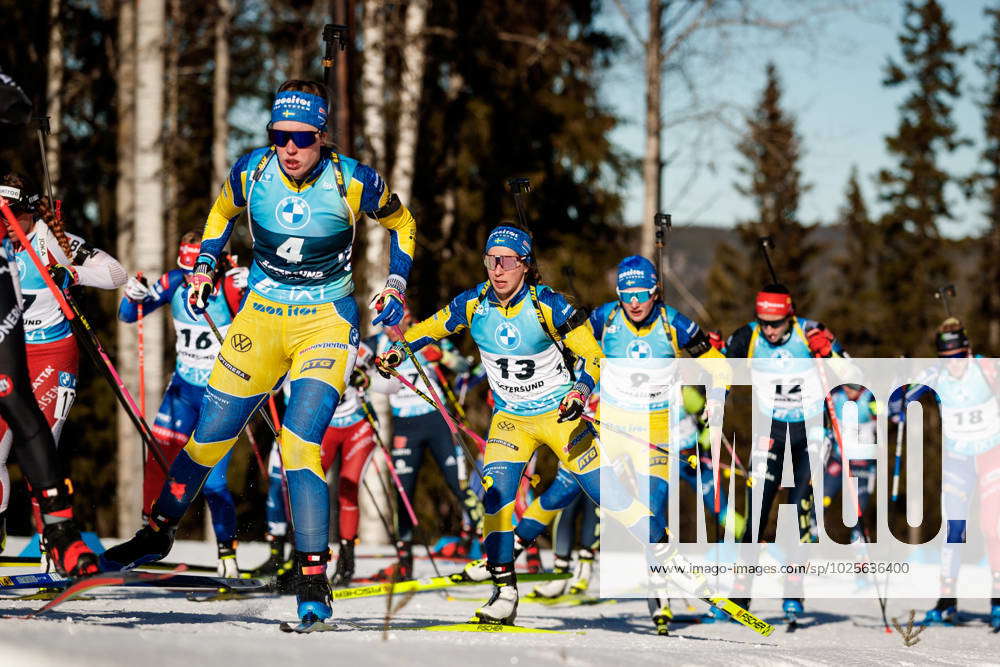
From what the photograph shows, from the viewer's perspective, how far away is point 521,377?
297 inches

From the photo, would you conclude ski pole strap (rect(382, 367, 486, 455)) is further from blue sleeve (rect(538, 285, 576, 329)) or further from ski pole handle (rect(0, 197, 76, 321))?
ski pole handle (rect(0, 197, 76, 321))

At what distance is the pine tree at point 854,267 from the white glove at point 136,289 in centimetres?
4145

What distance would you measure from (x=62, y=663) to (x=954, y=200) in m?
42.3

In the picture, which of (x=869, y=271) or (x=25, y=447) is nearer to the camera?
(x=25, y=447)

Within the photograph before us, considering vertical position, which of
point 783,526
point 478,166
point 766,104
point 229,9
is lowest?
point 783,526

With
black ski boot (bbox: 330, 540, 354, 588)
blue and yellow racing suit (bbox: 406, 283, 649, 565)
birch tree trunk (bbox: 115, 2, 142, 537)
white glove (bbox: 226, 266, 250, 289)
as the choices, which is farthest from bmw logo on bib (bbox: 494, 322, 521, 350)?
birch tree trunk (bbox: 115, 2, 142, 537)

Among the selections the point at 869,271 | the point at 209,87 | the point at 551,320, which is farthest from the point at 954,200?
the point at 551,320

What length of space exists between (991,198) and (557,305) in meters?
36.9

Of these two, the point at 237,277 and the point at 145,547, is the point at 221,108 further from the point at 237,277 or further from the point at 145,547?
the point at 145,547

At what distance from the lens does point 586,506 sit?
34.6 ft

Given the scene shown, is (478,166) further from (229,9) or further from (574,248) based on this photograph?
(229,9)

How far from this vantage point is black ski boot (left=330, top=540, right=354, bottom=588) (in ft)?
31.9

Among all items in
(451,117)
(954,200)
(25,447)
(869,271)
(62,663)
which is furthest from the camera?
(869,271)

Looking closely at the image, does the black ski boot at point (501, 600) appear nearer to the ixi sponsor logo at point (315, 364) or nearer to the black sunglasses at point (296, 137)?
the ixi sponsor logo at point (315, 364)
